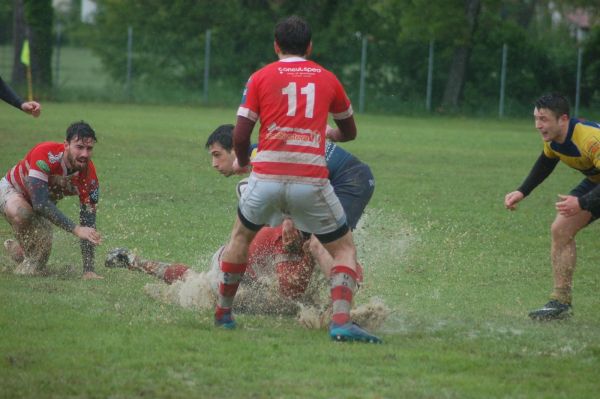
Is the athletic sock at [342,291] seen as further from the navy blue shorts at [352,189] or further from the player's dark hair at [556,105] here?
the player's dark hair at [556,105]

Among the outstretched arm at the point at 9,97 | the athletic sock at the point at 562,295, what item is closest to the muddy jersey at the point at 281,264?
the athletic sock at the point at 562,295

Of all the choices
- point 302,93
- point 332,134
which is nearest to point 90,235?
point 332,134

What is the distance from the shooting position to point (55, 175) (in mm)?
8461

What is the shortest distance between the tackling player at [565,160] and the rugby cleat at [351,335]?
65.5 inches

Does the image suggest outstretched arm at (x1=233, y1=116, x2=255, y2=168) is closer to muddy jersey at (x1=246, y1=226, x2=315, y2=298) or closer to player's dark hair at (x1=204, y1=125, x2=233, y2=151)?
player's dark hair at (x1=204, y1=125, x2=233, y2=151)

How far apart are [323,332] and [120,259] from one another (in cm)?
253

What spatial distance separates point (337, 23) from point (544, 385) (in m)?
33.5

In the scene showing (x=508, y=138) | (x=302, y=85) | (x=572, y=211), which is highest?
(x=302, y=85)

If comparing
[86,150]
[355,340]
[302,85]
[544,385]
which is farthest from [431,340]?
[86,150]

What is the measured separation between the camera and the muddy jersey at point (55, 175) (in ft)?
27.3

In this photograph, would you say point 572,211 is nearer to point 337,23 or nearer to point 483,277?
point 483,277

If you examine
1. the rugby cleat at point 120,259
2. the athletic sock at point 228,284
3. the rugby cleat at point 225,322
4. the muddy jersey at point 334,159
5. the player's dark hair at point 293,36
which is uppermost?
the player's dark hair at point 293,36

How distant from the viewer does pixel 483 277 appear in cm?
925

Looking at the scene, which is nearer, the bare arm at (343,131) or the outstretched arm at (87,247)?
the bare arm at (343,131)
